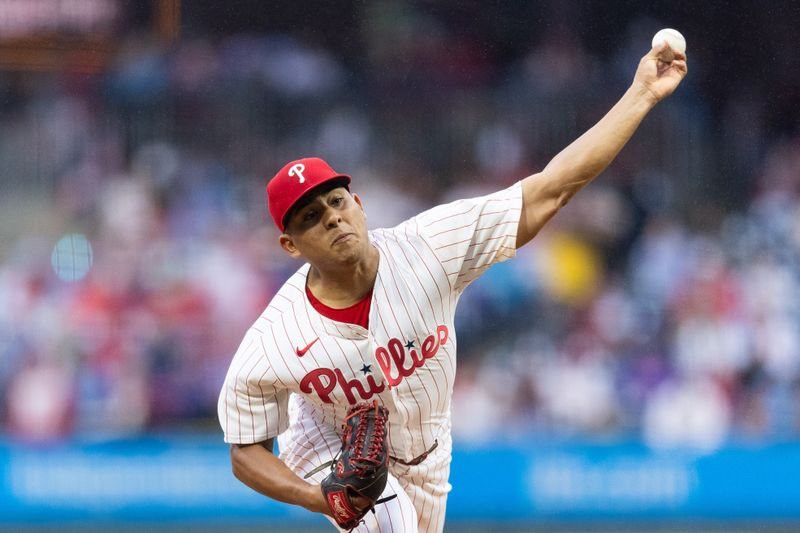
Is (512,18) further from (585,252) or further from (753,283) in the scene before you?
(753,283)

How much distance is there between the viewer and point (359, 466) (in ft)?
9.78

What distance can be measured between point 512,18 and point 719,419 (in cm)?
346

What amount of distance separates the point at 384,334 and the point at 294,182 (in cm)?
52

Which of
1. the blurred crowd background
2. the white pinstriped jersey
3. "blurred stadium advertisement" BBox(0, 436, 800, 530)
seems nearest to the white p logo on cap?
the white pinstriped jersey

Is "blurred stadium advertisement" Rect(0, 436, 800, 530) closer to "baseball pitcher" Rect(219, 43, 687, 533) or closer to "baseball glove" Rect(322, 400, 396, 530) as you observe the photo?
"baseball pitcher" Rect(219, 43, 687, 533)

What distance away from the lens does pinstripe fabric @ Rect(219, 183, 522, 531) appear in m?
3.24

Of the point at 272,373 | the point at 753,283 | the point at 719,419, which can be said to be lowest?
the point at 272,373

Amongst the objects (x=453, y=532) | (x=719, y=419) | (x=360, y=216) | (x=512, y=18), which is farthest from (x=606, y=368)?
(x=360, y=216)

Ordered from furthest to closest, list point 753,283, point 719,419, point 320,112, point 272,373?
point 320,112
point 753,283
point 719,419
point 272,373

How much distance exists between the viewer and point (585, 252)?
8.04 m

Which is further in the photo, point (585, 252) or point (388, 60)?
point (388, 60)

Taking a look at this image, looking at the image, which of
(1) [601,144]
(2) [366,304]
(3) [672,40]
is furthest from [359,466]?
(3) [672,40]

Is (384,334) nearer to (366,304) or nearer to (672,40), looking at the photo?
(366,304)

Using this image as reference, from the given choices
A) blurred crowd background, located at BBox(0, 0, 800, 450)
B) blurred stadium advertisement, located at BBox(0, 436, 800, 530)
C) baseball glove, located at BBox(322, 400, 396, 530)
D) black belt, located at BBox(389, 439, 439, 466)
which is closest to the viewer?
baseball glove, located at BBox(322, 400, 396, 530)
